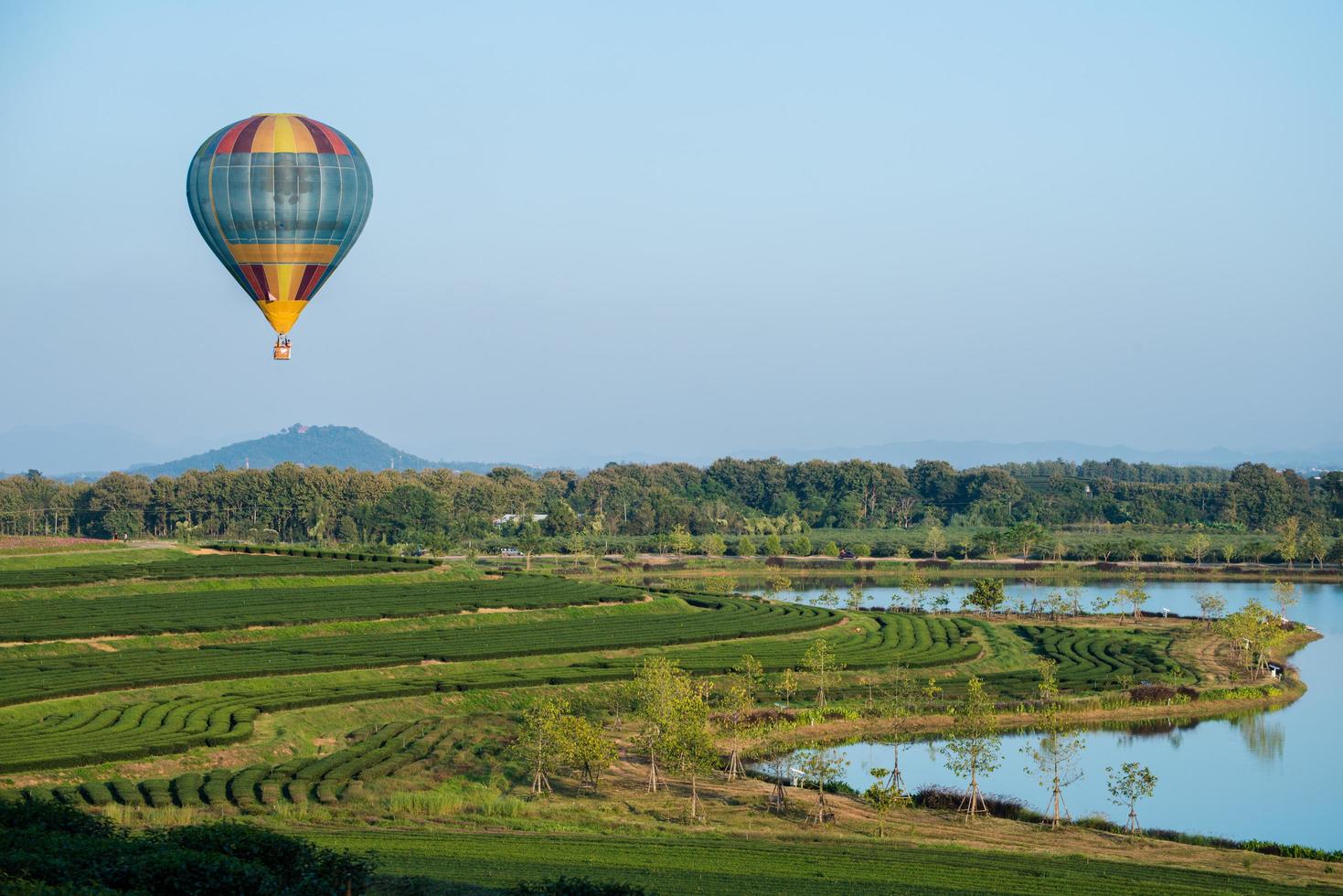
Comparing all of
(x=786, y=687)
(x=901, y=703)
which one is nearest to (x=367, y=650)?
(x=786, y=687)

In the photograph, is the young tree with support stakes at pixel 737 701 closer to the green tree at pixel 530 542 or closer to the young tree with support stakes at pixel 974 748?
the young tree with support stakes at pixel 974 748

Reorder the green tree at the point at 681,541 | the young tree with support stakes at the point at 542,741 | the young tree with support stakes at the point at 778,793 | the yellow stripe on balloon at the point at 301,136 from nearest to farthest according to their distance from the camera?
the young tree with support stakes at the point at 778,793 < the young tree with support stakes at the point at 542,741 < the yellow stripe on balloon at the point at 301,136 < the green tree at the point at 681,541

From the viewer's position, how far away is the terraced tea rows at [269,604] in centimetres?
5538

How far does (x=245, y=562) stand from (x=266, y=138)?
103ft

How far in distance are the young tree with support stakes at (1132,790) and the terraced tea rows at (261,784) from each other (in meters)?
19.1

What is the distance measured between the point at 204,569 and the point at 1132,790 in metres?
47.5

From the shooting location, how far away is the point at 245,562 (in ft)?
242

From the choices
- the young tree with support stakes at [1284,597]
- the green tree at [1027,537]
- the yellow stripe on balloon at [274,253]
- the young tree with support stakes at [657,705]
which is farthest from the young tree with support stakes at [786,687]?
the green tree at [1027,537]

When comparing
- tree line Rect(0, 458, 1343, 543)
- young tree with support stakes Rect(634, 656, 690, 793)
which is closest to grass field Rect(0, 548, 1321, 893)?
young tree with support stakes Rect(634, 656, 690, 793)

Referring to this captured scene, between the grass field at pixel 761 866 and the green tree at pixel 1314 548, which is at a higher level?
the green tree at pixel 1314 548

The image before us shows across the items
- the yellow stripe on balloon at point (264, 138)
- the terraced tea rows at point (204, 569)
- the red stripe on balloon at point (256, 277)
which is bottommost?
the terraced tea rows at point (204, 569)

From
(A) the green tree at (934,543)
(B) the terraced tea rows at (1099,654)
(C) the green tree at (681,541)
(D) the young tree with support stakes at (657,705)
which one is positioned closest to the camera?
(D) the young tree with support stakes at (657,705)

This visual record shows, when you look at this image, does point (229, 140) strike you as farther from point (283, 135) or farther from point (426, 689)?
point (426, 689)

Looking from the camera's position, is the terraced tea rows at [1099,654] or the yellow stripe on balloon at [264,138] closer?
the yellow stripe on balloon at [264,138]
